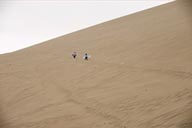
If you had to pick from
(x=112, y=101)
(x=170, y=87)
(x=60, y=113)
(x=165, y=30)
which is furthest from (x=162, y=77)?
(x=165, y=30)

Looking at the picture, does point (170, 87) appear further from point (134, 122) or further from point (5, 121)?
point (5, 121)

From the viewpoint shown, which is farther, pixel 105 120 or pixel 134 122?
pixel 105 120

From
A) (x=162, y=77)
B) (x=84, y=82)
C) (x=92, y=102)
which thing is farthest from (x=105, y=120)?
(x=84, y=82)

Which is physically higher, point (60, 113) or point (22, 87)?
point (22, 87)

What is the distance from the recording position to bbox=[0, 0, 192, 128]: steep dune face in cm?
683

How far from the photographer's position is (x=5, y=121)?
331 inches

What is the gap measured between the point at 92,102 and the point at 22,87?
5.10 m

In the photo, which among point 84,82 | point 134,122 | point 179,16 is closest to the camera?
point 134,122

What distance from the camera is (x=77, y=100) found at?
29.7 ft

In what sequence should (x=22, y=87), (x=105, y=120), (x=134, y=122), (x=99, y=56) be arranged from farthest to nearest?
(x=99, y=56), (x=22, y=87), (x=105, y=120), (x=134, y=122)

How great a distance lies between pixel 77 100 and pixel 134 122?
2.95 m

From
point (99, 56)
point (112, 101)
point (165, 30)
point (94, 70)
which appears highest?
point (165, 30)

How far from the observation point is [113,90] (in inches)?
360

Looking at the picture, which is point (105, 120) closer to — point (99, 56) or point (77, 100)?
point (77, 100)
